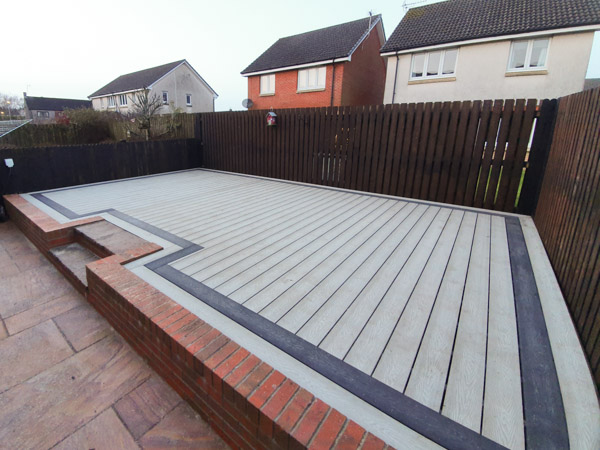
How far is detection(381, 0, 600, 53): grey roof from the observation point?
29.7ft

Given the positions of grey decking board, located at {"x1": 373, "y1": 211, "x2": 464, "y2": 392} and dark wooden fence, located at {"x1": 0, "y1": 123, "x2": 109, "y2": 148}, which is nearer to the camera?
grey decking board, located at {"x1": 373, "y1": 211, "x2": 464, "y2": 392}

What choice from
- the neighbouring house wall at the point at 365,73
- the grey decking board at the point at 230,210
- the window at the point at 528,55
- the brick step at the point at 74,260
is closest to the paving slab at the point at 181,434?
the brick step at the point at 74,260

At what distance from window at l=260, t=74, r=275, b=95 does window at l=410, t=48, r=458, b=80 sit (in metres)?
7.06

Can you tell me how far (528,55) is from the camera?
31.3 ft

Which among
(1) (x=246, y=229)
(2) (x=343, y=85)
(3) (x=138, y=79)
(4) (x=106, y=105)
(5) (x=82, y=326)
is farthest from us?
(4) (x=106, y=105)

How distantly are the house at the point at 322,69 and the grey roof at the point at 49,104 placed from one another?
3531 centimetres

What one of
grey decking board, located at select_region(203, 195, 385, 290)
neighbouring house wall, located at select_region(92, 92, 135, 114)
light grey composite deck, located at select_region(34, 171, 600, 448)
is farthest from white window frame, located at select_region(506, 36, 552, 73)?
neighbouring house wall, located at select_region(92, 92, 135, 114)

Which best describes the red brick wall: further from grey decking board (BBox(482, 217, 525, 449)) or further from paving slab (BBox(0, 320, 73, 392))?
paving slab (BBox(0, 320, 73, 392))

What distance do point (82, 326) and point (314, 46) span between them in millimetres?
16033

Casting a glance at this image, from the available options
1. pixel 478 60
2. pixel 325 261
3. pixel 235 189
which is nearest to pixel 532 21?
pixel 478 60

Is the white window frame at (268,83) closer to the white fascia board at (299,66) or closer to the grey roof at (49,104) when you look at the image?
the white fascia board at (299,66)

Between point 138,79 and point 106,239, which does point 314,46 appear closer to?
point 106,239

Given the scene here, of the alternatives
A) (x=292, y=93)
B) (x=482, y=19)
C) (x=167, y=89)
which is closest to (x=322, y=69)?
(x=292, y=93)

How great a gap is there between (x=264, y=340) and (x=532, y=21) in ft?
43.9
